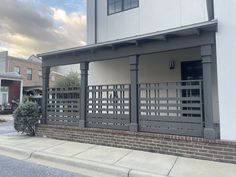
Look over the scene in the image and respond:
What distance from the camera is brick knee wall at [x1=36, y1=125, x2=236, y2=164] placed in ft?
17.0

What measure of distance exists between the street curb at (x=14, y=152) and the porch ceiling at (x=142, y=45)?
3189 mm

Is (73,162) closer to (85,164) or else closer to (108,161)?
(85,164)

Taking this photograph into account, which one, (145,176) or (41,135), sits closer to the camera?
(145,176)

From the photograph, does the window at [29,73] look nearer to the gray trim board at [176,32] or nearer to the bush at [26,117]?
the bush at [26,117]

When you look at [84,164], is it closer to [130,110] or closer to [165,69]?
[130,110]

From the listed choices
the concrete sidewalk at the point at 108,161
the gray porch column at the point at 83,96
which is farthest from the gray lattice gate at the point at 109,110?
the concrete sidewalk at the point at 108,161

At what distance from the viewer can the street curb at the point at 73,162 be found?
4637 millimetres

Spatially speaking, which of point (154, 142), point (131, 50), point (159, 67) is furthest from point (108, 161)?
point (159, 67)

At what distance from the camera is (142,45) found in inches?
253

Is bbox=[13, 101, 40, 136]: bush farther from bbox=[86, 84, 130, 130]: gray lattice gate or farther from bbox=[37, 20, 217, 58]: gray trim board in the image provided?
bbox=[37, 20, 217, 58]: gray trim board

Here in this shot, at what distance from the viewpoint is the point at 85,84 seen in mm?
7484

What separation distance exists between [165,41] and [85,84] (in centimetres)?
295

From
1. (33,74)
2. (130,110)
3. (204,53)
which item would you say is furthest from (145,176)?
(33,74)

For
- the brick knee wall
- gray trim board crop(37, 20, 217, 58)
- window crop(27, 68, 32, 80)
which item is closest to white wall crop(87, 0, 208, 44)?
gray trim board crop(37, 20, 217, 58)
